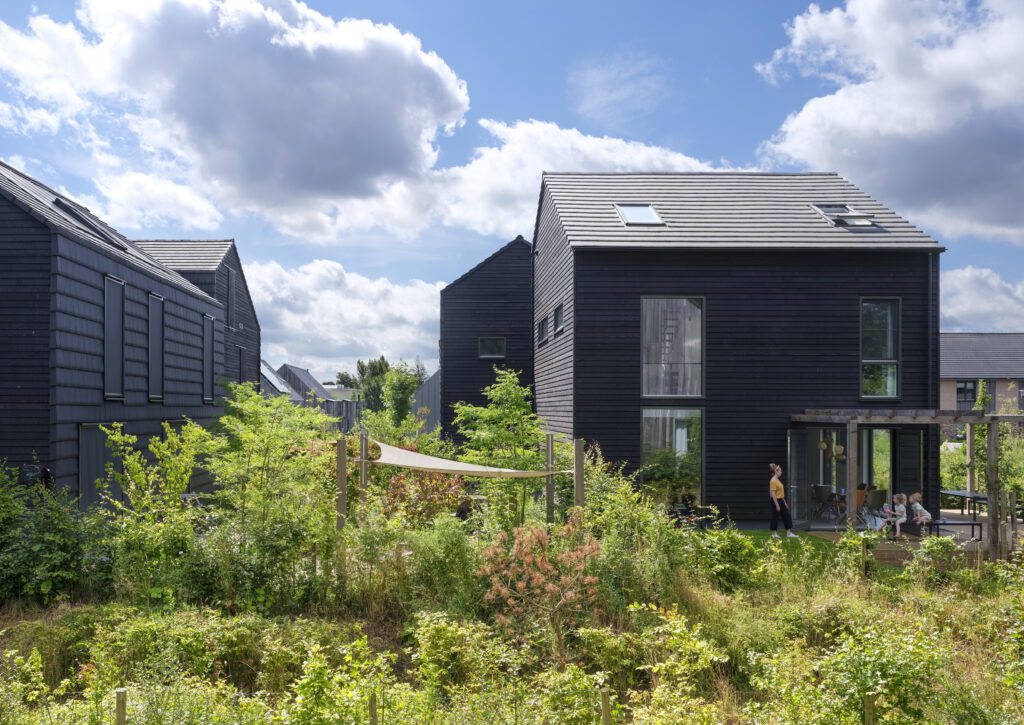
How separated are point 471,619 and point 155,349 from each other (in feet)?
33.8

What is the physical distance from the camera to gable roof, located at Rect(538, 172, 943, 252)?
44.5ft

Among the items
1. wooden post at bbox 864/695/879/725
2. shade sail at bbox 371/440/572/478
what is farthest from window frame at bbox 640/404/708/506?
wooden post at bbox 864/695/879/725

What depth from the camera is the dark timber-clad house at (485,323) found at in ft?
73.5

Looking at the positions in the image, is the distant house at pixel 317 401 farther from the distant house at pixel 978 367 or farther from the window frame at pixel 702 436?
the distant house at pixel 978 367

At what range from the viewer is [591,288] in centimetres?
1348

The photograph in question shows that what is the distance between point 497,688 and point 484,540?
9.88 ft

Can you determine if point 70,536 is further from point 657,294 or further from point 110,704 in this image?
point 657,294

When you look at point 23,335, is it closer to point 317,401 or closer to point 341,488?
point 341,488

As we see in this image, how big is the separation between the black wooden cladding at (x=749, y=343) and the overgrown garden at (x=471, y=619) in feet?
13.0

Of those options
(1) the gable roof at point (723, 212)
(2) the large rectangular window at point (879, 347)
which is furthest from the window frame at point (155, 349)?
(2) the large rectangular window at point (879, 347)

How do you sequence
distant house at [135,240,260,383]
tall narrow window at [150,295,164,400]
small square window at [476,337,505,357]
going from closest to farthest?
tall narrow window at [150,295,164,400] < distant house at [135,240,260,383] < small square window at [476,337,505,357]

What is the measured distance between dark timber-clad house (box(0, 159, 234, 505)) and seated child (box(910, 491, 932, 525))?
511 inches

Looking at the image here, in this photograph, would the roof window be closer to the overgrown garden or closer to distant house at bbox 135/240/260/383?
the overgrown garden

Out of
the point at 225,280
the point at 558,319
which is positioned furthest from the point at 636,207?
the point at 225,280
